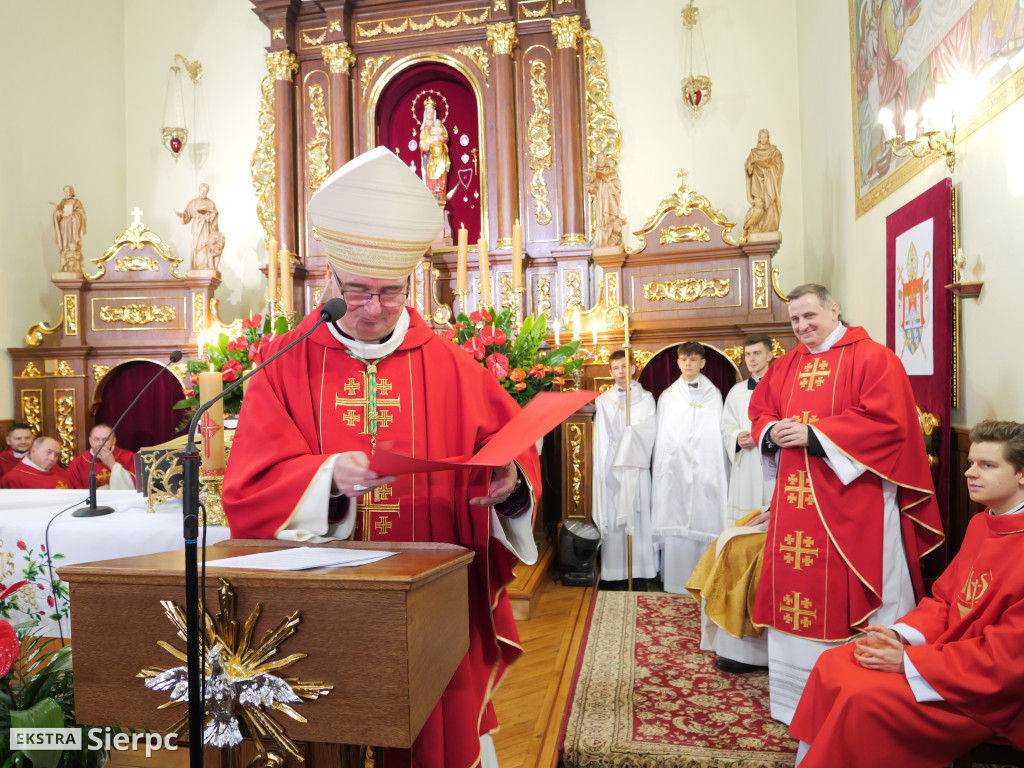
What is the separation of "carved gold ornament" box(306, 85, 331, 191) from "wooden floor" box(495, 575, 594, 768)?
218 inches

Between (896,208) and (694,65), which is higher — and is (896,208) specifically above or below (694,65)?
below

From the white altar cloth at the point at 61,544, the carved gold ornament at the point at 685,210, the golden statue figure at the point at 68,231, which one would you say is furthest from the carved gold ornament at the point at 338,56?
the white altar cloth at the point at 61,544

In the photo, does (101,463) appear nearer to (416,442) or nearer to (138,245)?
Answer: (138,245)

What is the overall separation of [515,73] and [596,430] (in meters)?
4.37

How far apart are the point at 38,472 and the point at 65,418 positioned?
1754mm

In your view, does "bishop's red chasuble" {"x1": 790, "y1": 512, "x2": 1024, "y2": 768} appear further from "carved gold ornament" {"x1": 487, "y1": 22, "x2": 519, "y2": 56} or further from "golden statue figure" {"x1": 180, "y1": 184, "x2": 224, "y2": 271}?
"golden statue figure" {"x1": 180, "y1": 184, "x2": 224, "y2": 271}

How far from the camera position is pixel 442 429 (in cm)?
214

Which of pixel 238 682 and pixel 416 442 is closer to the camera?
pixel 238 682

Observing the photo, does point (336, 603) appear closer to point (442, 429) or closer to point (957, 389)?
point (442, 429)

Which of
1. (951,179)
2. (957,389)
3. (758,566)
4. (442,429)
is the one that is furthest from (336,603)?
(951,179)

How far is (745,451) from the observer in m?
5.70

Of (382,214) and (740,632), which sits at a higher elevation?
(382,214)

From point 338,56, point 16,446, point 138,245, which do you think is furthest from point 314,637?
point 338,56

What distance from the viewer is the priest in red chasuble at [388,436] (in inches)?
69.6
